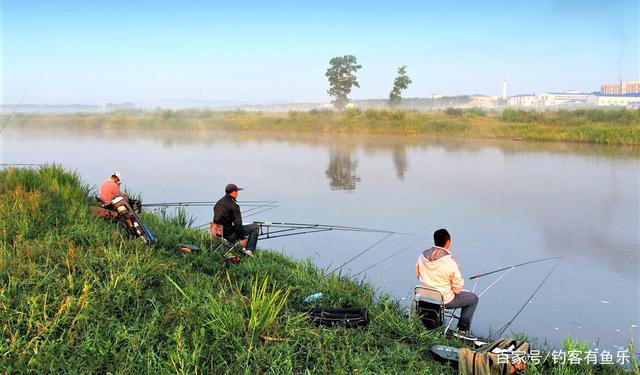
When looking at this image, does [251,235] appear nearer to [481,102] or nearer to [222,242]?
[222,242]

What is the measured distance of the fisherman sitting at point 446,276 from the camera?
455 centimetres

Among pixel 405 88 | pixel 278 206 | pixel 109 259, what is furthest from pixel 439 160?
pixel 405 88

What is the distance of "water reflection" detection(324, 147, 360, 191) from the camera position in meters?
15.0

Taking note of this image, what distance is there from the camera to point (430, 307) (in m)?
4.54

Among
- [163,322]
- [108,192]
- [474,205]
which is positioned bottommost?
[474,205]

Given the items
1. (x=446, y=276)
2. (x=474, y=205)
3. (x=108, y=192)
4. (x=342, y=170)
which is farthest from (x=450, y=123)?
(x=446, y=276)

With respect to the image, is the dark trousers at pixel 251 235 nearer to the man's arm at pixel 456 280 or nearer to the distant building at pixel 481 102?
the man's arm at pixel 456 280

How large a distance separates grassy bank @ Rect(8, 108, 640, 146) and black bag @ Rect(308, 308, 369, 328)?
21894 mm

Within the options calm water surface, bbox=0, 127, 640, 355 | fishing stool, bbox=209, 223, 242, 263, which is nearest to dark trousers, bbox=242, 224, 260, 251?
fishing stool, bbox=209, 223, 242, 263

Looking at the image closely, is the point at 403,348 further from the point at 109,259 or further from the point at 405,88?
the point at 405,88

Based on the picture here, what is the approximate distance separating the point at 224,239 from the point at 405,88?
43.1 m

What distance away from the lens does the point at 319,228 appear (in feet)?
30.7

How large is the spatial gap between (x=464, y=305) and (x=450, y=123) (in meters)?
28.4

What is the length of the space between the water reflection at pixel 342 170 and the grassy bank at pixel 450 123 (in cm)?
941
